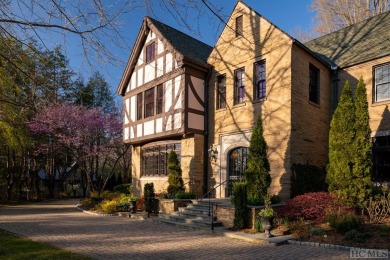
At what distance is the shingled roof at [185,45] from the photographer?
17.7 m

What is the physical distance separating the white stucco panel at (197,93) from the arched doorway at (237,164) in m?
3.09

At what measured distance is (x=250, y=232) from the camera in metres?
10.5

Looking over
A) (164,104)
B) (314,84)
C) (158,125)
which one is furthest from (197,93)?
(314,84)

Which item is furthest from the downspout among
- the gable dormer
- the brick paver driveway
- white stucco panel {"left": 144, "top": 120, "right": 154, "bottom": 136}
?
the brick paver driveway

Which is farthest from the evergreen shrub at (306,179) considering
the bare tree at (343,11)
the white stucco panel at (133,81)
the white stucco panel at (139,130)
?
the bare tree at (343,11)

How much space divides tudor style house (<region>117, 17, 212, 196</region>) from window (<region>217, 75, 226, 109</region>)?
919mm

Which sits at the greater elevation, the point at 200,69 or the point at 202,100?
the point at 200,69

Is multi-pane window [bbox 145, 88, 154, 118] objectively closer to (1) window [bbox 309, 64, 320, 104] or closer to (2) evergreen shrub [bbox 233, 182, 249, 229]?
(1) window [bbox 309, 64, 320, 104]

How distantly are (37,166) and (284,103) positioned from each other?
27.9 metres

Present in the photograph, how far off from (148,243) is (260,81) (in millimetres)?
9080

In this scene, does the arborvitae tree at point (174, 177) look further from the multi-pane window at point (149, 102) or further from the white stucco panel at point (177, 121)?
the multi-pane window at point (149, 102)

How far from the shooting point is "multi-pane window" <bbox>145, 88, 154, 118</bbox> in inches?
770

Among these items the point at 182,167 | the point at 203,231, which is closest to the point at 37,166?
the point at 182,167

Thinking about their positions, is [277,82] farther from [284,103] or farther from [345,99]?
[345,99]
